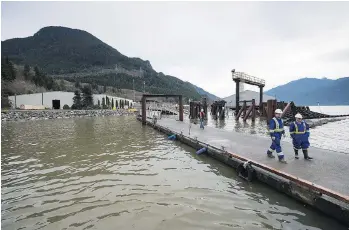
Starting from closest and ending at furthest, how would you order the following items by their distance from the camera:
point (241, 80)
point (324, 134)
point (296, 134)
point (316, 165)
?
point (316, 165) < point (296, 134) < point (324, 134) < point (241, 80)

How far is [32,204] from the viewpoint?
24.9 ft

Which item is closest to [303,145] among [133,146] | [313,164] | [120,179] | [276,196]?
[313,164]

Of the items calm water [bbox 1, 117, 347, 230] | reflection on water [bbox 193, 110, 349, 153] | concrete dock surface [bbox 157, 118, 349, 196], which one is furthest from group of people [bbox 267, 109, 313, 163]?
reflection on water [bbox 193, 110, 349, 153]

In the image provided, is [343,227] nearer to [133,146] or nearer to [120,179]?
[120,179]

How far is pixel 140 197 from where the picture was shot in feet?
26.1

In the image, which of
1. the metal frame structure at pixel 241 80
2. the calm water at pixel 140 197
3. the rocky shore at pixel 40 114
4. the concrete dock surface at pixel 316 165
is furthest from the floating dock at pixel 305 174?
the rocky shore at pixel 40 114

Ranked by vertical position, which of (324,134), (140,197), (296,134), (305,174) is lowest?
(140,197)

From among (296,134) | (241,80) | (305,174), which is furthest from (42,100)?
(305,174)

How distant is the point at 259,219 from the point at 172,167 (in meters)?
5.61

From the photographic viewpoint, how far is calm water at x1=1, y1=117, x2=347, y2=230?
629 centimetres

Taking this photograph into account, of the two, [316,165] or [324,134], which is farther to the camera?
[324,134]

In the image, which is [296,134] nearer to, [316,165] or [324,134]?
[316,165]

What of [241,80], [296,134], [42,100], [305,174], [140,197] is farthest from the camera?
[42,100]

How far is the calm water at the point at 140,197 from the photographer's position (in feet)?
A: 20.6
